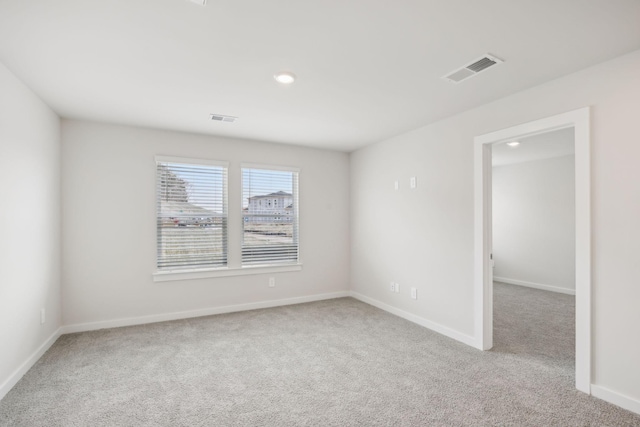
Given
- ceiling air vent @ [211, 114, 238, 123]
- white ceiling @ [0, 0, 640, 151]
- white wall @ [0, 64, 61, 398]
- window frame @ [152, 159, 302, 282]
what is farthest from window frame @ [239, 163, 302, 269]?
white wall @ [0, 64, 61, 398]

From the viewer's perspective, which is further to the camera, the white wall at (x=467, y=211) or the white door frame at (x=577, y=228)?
the white door frame at (x=577, y=228)

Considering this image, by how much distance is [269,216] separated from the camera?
4.86 meters

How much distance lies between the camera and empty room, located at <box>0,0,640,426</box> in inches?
81.5

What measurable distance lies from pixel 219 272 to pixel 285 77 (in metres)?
2.87

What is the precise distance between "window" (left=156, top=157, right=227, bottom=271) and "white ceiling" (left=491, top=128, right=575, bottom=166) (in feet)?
12.8

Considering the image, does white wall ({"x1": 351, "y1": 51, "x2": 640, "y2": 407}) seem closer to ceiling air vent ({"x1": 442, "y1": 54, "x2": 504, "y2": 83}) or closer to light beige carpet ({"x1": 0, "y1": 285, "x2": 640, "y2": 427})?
light beige carpet ({"x1": 0, "y1": 285, "x2": 640, "y2": 427})

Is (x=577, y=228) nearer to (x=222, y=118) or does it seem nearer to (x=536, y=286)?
(x=222, y=118)

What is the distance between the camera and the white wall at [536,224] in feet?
19.2

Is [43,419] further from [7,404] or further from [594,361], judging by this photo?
[594,361]

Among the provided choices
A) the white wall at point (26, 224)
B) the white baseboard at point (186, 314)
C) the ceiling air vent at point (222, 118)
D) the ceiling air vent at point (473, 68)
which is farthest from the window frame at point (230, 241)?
the ceiling air vent at point (473, 68)

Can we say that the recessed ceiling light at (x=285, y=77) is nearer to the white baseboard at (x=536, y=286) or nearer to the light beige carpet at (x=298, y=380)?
the light beige carpet at (x=298, y=380)

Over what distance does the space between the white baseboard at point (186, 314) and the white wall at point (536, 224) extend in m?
3.94

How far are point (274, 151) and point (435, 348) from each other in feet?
10.9

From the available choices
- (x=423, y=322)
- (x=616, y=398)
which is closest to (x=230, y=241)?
(x=423, y=322)
